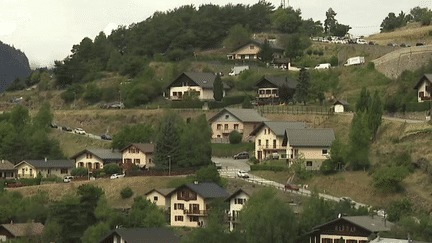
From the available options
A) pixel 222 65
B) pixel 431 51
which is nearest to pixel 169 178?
pixel 431 51

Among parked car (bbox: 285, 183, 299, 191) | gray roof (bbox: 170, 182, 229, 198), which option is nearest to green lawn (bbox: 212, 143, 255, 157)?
gray roof (bbox: 170, 182, 229, 198)

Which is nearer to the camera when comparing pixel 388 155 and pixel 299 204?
pixel 299 204

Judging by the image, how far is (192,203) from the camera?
104625mm

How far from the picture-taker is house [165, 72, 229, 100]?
149m

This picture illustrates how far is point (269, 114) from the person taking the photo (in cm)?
13425

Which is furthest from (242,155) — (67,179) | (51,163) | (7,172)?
(7,172)

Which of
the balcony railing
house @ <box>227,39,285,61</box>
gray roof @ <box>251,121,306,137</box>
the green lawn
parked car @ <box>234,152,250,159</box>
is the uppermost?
house @ <box>227,39,285,61</box>

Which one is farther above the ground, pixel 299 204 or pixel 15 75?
pixel 15 75

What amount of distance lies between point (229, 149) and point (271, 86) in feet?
67.7

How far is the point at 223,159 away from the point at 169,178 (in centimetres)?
1098

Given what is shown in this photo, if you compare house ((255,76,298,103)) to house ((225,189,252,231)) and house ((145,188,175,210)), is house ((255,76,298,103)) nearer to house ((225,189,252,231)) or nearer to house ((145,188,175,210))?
house ((145,188,175,210))

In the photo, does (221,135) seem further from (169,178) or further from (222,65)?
(222,65)

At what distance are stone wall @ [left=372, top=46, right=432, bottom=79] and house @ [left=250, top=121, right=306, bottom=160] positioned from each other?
59.0 feet

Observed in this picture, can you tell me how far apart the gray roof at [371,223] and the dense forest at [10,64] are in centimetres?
7094
